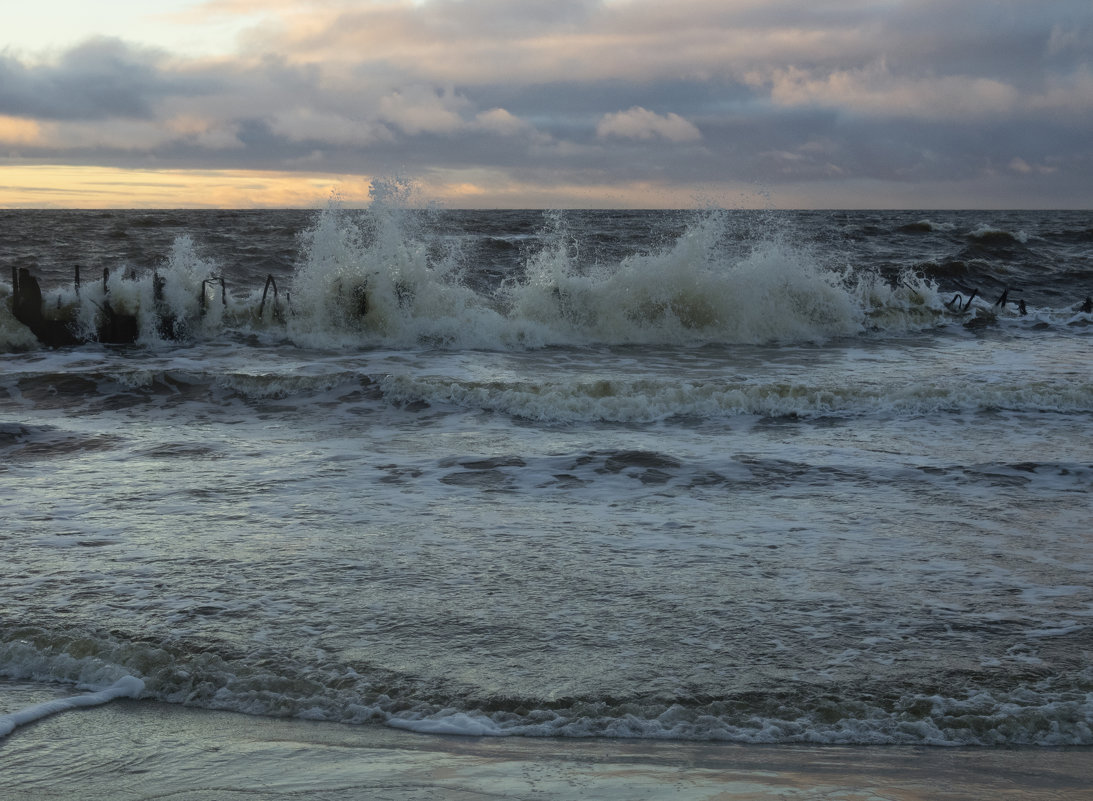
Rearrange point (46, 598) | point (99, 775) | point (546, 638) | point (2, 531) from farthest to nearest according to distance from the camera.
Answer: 1. point (2, 531)
2. point (46, 598)
3. point (546, 638)
4. point (99, 775)

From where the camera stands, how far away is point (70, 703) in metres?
3.58

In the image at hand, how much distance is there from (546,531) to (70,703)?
3.06 meters

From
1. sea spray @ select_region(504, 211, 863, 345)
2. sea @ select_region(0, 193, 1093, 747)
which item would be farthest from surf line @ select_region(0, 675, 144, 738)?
sea spray @ select_region(504, 211, 863, 345)

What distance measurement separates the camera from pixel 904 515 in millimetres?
6359

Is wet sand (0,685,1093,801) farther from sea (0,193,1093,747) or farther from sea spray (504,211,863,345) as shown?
sea spray (504,211,863,345)

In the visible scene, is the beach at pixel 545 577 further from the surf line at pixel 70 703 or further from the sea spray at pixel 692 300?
the sea spray at pixel 692 300

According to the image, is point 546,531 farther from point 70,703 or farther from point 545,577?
point 70,703

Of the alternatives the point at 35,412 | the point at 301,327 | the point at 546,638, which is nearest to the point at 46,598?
the point at 546,638

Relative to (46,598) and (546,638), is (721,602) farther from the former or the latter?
(46,598)

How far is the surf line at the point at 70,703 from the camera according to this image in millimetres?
3394

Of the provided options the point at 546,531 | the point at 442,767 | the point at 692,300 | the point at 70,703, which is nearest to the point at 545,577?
the point at 546,531

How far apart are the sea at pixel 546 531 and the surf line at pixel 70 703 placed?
2 centimetres

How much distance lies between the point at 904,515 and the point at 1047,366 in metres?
8.62

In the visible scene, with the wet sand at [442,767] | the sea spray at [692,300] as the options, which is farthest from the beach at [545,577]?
the sea spray at [692,300]
